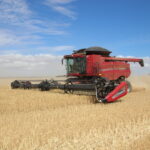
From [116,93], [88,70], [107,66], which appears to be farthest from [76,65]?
[116,93]

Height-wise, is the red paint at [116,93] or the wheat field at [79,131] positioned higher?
the red paint at [116,93]

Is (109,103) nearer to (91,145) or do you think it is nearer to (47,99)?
(47,99)

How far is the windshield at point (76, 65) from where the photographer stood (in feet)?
46.0

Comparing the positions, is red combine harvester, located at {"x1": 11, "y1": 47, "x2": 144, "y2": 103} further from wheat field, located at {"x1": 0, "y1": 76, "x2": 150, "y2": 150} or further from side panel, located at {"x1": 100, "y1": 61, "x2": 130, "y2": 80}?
wheat field, located at {"x1": 0, "y1": 76, "x2": 150, "y2": 150}

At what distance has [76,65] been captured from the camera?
47.0 feet

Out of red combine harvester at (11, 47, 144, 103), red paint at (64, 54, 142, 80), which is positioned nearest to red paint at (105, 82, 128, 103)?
red combine harvester at (11, 47, 144, 103)

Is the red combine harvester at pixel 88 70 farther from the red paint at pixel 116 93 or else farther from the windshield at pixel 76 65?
the red paint at pixel 116 93

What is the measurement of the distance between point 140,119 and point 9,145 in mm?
3553

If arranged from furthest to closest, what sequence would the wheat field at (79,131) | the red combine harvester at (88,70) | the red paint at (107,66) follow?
the red paint at (107,66)
the red combine harvester at (88,70)
the wheat field at (79,131)

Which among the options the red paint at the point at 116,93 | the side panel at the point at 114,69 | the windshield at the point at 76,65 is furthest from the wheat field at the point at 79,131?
the side panel at the point at 114,69

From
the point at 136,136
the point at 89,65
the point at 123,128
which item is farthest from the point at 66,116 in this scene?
the point at 89,65

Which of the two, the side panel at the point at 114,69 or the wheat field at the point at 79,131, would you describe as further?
the side panel at the point at 114,69

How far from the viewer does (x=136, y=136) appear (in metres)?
5.05

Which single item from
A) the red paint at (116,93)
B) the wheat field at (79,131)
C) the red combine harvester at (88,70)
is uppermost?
the red combine harvester at (88,70)
